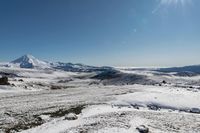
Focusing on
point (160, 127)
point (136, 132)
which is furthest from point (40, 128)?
point (160, 127)

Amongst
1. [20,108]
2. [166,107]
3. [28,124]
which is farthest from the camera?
[166,107]

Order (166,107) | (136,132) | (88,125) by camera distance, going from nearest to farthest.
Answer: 1. (136,132)
2. (88,125)
3. (166,107)

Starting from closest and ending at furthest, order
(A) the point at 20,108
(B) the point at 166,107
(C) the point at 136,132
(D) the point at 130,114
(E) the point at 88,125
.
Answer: (C) the point at 136,132 < (E) the point at 88,125 < (D) the point at 130,114 < (A) the point at 20,108 < (B) the point at 166,107

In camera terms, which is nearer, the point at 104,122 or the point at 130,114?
the point at 104,122

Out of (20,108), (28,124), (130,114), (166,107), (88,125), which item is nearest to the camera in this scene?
(88,125)

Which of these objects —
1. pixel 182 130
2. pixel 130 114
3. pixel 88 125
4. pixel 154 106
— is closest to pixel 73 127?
pixel 88 125

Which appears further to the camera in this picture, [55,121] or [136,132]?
[55,121]

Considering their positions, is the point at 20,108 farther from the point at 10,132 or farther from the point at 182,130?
the point at 182,130

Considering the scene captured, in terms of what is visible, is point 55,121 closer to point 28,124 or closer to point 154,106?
point 28,124

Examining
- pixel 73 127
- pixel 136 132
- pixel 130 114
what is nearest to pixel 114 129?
pixel 136 132
